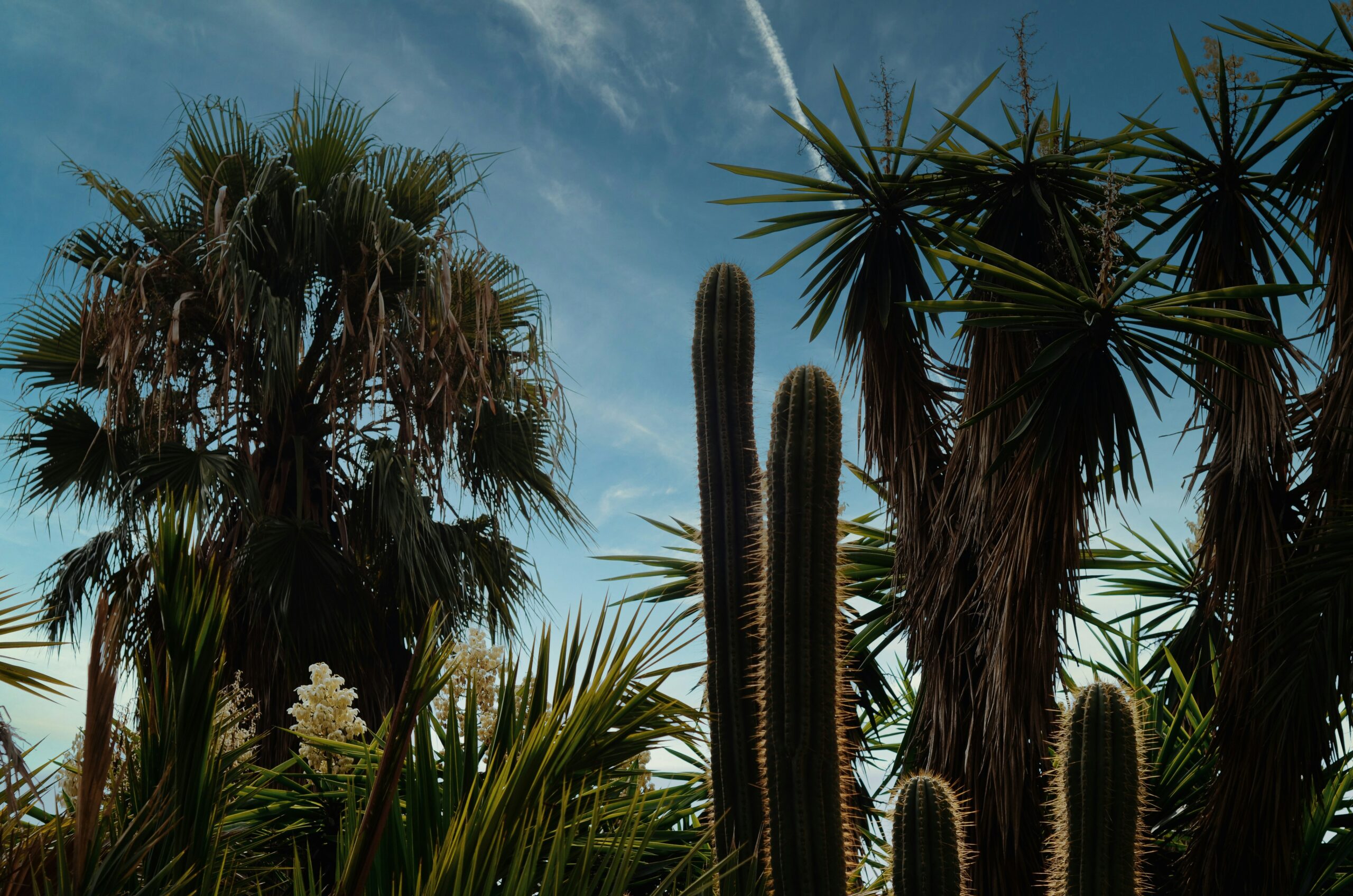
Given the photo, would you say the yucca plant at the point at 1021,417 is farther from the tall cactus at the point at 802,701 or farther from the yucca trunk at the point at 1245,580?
the tall cactus at the point at 802,701

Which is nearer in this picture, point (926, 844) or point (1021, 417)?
point (926, 844)

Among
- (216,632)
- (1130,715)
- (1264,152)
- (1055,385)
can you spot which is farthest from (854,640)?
(216,632)

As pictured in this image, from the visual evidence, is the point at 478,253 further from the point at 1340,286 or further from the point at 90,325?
the point at 1340,286

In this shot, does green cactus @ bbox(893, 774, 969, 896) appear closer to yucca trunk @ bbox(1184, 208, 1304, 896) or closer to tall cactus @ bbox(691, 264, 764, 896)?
tall cactus @ bbox(691, 264, 764, 896)

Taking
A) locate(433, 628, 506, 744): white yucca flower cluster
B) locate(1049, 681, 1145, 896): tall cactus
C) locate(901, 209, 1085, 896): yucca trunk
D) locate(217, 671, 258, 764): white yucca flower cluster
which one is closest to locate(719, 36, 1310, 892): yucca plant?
locate(901, 209, 1085, 896): yucca trunk

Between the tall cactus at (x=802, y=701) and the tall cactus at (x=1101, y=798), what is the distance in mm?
844

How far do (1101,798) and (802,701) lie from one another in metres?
1.08

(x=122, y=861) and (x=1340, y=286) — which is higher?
(x=1340, y=286)

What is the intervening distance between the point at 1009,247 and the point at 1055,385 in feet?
3.86

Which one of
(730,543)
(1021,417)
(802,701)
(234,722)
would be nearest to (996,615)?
(1021,417)

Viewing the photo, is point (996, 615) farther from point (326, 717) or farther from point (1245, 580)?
point (326, 717)

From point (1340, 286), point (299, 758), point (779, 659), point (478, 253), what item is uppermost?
point (478, 253)

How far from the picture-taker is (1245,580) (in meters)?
4.23

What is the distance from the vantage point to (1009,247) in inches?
196
